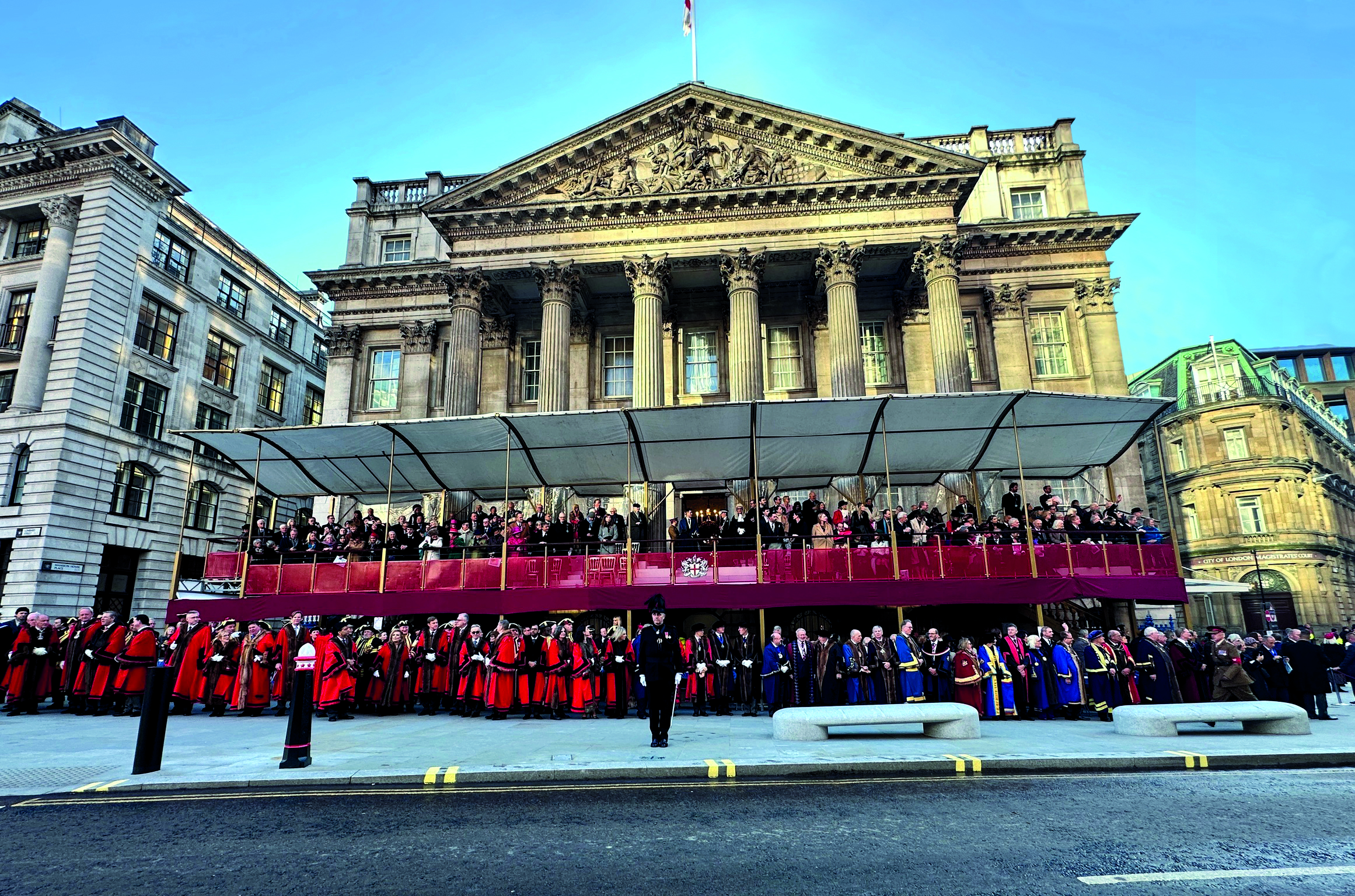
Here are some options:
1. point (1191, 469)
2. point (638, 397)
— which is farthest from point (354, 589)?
point (1191, 469)

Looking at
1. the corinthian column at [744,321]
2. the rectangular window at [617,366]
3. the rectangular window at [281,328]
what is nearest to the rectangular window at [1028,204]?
the corinthian column at [744,321]

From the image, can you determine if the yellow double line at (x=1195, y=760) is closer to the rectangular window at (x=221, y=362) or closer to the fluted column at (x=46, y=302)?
the fluted column at (x=46, y=302)

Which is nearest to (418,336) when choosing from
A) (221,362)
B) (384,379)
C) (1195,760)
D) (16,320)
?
(384,379)

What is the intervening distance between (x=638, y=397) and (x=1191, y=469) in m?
48.9

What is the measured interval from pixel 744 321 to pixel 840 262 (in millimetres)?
4144

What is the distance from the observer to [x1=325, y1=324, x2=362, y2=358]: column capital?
108ft

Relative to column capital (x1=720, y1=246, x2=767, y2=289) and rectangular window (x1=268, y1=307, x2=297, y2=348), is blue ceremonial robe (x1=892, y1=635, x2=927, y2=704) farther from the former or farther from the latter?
rectangular window (x1=268, y1=307, x2=297, y2=348)

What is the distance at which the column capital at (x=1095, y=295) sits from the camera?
1180 inches

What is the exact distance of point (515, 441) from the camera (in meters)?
20.4

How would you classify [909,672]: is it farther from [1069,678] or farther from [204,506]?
[204,506]

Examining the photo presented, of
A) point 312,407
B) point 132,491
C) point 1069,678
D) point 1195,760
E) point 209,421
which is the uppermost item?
point 312,407

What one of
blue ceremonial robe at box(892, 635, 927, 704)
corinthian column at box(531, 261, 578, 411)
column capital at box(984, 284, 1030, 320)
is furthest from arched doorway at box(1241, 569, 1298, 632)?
corinthian column at box(531, 261, 578, 411)

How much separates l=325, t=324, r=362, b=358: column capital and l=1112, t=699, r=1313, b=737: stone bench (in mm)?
31493

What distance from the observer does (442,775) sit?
7.66m
